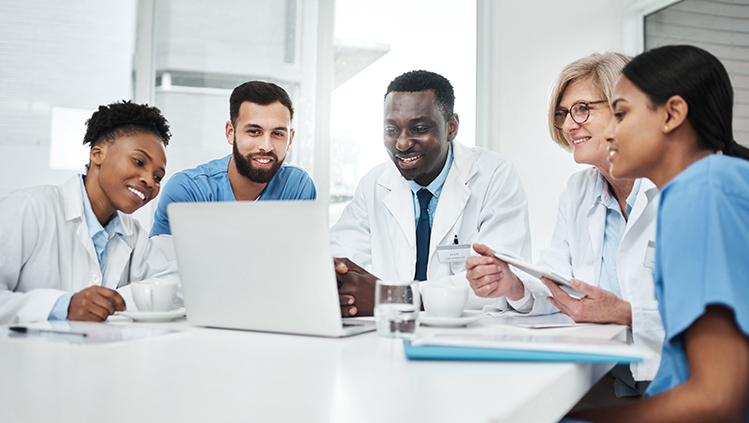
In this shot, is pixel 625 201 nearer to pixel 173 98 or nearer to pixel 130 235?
pixel 130 235

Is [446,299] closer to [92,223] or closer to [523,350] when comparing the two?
[523,350]

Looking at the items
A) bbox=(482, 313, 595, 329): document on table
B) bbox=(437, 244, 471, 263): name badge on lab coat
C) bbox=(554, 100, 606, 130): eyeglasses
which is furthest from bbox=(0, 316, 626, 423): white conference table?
bbox=(554, 100, 606, 130): eyeglasses

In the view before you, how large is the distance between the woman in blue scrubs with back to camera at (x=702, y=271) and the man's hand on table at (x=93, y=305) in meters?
1.05

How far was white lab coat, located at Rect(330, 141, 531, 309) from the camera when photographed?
229 cm

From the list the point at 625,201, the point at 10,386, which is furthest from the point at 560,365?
the point at 625,201

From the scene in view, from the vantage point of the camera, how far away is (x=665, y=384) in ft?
3.07

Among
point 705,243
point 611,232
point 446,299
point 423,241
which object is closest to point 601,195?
point 611,232

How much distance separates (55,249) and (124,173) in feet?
1.20

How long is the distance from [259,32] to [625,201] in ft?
9.50

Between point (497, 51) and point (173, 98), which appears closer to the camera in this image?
point (173, 98)

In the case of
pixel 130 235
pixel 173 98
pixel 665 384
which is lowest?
pixel 665 384

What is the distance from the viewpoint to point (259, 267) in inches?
43.1

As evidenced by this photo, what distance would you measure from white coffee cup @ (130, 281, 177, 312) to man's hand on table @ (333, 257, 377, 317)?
1.40 feet

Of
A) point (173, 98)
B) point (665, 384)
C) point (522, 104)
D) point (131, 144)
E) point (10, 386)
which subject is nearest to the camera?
point (10, 386)
